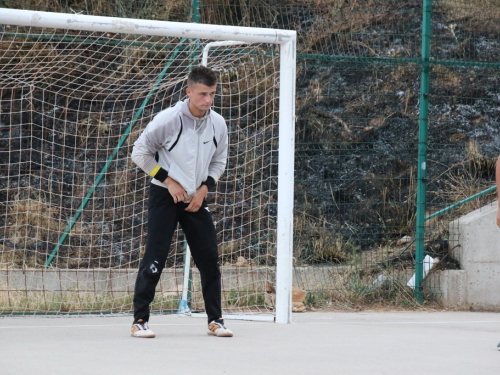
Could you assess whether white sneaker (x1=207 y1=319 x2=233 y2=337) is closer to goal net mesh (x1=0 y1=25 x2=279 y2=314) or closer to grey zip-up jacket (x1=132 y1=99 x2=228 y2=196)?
grey zip-up jacket (x1=132 y1=99 x2=228 y2=196)

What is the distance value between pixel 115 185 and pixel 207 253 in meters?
4.30

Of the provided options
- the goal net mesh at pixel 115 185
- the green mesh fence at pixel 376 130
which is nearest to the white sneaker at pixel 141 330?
the goal net mesh at pixel 115 185

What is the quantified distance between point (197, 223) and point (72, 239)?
16.5ft

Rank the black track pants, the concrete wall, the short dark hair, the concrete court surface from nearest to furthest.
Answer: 1. the concrete court surface
2. the short dark hair
3. the black track pants
4. the concrete wall

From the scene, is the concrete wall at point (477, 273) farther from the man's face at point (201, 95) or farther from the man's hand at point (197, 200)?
the man's face at point (201, 95)

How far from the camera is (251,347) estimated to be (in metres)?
5.75

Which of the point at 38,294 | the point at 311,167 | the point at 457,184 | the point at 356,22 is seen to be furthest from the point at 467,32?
the point at 38,294

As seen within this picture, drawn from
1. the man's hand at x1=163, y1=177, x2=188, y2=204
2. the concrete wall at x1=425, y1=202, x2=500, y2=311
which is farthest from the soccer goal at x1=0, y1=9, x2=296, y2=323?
the concrete wall at x1=425, y1=202, x2=500, y2=311

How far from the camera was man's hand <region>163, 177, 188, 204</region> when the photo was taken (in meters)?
6.23

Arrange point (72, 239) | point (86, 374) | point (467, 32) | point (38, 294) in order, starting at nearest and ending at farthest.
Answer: point (86, 374), point (38, 294), point (72, 239), point (467, 32)

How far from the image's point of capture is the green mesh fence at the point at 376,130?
9.88 meters

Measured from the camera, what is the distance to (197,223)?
6.39 m

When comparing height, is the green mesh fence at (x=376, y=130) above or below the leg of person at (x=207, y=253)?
above

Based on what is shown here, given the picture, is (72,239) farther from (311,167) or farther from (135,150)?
(135,150)
